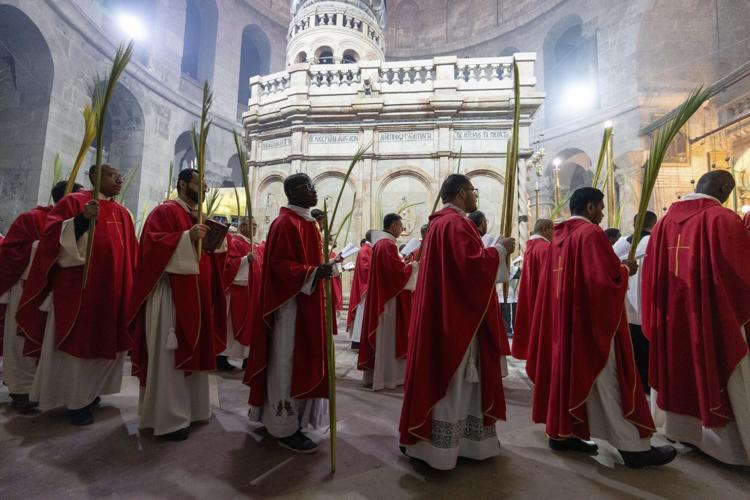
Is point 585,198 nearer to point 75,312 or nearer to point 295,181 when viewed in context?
point 295,181

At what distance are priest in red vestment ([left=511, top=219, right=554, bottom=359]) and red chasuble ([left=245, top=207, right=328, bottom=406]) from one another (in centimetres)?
273

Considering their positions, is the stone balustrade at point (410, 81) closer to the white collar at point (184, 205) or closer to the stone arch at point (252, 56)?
the white collar at point (184, 205)

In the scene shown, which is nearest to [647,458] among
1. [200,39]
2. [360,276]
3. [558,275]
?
[558,275]

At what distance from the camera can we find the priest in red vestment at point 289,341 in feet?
9.02

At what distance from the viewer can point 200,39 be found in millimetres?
19219

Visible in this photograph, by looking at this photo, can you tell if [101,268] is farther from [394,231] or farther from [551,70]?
[551,70]

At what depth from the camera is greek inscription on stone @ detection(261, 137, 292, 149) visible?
11318mm

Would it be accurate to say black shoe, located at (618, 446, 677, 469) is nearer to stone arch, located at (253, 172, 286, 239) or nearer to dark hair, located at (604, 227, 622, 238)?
dark hair, located at (604, 227, 622, 238)

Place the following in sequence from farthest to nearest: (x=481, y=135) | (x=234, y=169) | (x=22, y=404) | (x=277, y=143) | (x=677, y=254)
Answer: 1. (x=234, y=169)
2. (x=277, y=143)
3. (x=481, y=135)
4. (x=22, y=404)
5. (x=677, y=254)

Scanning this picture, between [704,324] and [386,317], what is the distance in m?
2.88

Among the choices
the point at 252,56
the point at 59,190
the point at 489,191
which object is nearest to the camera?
the point at 59,190

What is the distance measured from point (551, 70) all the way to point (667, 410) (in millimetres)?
19557

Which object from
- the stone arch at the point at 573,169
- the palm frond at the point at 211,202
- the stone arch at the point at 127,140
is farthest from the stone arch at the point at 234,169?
the stone arch at the point at 573,169

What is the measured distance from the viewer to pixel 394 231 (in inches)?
195
